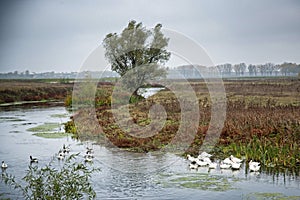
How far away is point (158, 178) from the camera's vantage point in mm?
13867

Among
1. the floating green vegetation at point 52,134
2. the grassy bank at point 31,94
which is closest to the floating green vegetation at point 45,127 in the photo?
the floating green vegetation at point 52,134

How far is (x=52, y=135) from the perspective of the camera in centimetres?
2398

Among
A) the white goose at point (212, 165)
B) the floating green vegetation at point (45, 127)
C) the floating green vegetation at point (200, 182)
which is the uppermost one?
Answer: the floating green vegetation at point (45, 127)

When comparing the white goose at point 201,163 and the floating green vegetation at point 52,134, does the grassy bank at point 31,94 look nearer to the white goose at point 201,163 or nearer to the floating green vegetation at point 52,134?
the floating green vegetation at point 52,134

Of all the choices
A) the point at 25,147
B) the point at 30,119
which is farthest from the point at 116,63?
the point at 25,147

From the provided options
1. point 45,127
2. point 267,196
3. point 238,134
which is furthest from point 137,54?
point 267,196

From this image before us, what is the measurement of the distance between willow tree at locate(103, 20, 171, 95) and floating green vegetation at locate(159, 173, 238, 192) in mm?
25270

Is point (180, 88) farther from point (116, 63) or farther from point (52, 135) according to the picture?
point (52, 135)

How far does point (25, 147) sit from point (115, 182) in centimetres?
824

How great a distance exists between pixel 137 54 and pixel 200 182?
26.6 m

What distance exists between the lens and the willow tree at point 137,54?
128 ft

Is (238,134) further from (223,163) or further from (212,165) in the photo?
(212,165)

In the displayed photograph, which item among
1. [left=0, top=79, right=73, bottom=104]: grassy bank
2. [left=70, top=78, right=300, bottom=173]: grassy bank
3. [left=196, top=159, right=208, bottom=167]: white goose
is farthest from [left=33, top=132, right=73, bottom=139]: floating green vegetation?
[left=0, top=79, right=73, bottom=104]: grassy bank

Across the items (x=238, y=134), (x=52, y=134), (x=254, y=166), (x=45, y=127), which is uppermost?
(x=238, y=134)
